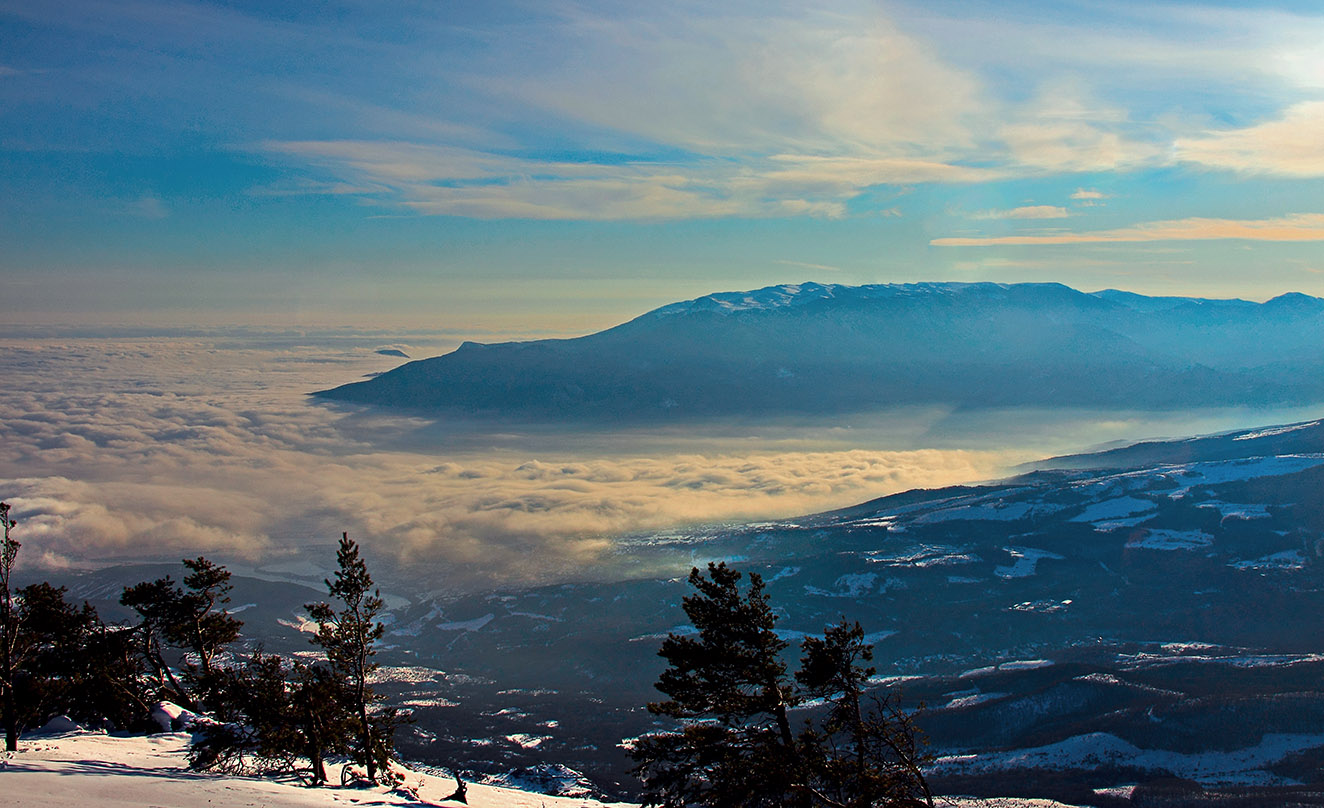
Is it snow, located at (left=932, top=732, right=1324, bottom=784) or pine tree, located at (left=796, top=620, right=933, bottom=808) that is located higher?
pine tree, located at (left=796, top=620, right=933, bottom=808)

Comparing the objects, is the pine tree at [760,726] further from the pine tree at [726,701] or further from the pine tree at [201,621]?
the pine tree at [201,621]

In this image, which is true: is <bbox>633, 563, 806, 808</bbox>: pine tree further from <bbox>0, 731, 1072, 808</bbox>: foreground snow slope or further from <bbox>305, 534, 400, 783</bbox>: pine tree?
<bbox>305, 534, 400, 783</bbox>: pine tree

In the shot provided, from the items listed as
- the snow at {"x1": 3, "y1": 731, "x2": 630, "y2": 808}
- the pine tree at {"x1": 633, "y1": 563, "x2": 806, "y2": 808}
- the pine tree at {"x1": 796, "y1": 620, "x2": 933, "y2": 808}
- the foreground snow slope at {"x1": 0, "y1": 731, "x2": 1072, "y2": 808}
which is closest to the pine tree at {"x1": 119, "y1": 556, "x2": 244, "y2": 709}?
the foreground snow slope at {"x1": 0, "y1": 731, "x2": 1072, "y2": 808}

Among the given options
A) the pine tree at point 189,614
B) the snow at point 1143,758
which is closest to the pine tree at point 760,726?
the pine tree at point 189,614

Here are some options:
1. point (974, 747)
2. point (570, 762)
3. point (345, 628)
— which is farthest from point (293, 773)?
point (974, 747)

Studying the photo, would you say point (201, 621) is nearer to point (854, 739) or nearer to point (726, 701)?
Result: point (726, 701)

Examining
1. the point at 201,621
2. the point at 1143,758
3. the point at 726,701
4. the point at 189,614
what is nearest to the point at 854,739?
the point at 726,701

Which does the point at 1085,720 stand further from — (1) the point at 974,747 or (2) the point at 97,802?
(2) the point at 97,802

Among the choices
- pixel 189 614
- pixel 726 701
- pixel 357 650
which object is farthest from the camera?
pixel 189 614
